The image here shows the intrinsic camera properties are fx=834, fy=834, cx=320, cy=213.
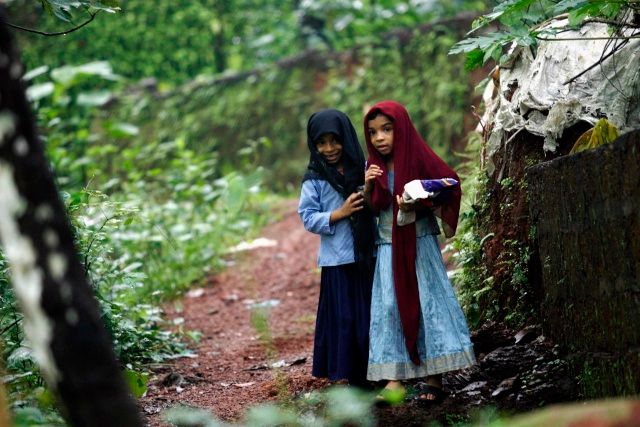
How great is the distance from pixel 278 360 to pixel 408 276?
1.84 metres

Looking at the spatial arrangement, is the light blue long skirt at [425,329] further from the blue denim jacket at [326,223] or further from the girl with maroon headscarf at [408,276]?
the blue denim jacket at [326,223]

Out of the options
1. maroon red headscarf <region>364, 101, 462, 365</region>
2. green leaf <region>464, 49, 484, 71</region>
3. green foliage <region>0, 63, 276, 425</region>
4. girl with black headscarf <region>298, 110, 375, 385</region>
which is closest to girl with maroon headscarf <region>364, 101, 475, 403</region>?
maroon red headscarf <region>364, 101, 462, 365</region>

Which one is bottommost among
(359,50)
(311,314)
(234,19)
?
(311,314)

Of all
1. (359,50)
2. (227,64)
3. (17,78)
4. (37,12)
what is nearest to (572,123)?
(17,78)

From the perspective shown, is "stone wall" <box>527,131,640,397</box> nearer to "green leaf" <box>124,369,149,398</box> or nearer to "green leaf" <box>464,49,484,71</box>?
"green leaf" <box>464,49,484,71</box>

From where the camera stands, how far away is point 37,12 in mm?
13742

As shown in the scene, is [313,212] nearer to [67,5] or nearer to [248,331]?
[67,5]

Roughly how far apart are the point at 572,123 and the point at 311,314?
3704mm

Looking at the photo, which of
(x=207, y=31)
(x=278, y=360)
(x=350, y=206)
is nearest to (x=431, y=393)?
(x=350, y=206)

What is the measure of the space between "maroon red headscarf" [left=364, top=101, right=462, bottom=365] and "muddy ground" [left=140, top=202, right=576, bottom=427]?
0.42 meters

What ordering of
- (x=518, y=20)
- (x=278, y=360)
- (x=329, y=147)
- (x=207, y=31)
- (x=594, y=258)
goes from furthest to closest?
(x=207, y=31), (x=278, y=360), (x=329, y=147), (x=518, y=20), (x=594, y=258)

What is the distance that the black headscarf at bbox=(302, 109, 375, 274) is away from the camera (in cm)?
452

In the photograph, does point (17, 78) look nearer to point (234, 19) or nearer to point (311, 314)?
point (311, 314)

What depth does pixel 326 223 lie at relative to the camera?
4.60 metres
